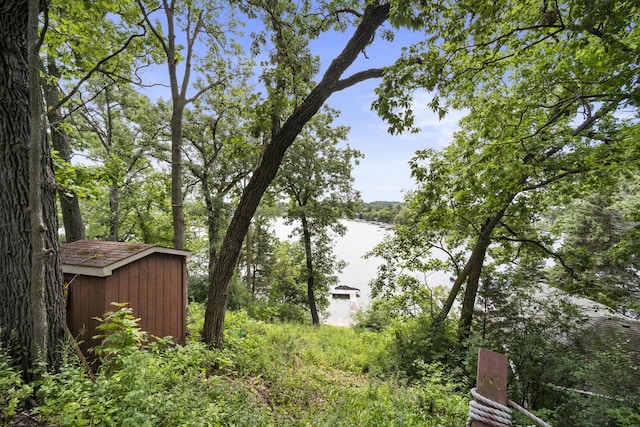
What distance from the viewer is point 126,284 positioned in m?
3.88

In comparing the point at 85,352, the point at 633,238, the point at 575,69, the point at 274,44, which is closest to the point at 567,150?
the point at 575,69

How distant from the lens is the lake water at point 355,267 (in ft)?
59.0

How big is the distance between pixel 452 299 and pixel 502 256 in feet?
6.20

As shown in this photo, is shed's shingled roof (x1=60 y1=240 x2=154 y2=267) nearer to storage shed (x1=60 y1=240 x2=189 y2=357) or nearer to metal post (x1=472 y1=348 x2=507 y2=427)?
storage shed (x1=60 y1=240 x2=189 y2=357)

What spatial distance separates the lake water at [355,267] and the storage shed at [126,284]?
941 cm

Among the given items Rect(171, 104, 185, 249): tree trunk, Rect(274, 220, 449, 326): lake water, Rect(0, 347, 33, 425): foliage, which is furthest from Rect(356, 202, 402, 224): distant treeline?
Rect(0, 347, 33, 425): foliage

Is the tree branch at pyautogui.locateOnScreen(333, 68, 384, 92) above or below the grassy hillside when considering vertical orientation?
above

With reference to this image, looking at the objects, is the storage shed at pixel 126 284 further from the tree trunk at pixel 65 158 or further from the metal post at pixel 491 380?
the metal post at pixel 491 380

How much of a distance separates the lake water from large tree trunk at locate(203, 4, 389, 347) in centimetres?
938

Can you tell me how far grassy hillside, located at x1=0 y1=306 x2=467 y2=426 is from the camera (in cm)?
211

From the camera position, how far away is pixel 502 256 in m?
7.25

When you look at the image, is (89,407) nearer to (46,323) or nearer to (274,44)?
(46,323)

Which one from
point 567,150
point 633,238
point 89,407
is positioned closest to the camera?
point 89,407

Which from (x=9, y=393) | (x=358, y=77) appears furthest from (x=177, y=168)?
(x=9, y=393)
